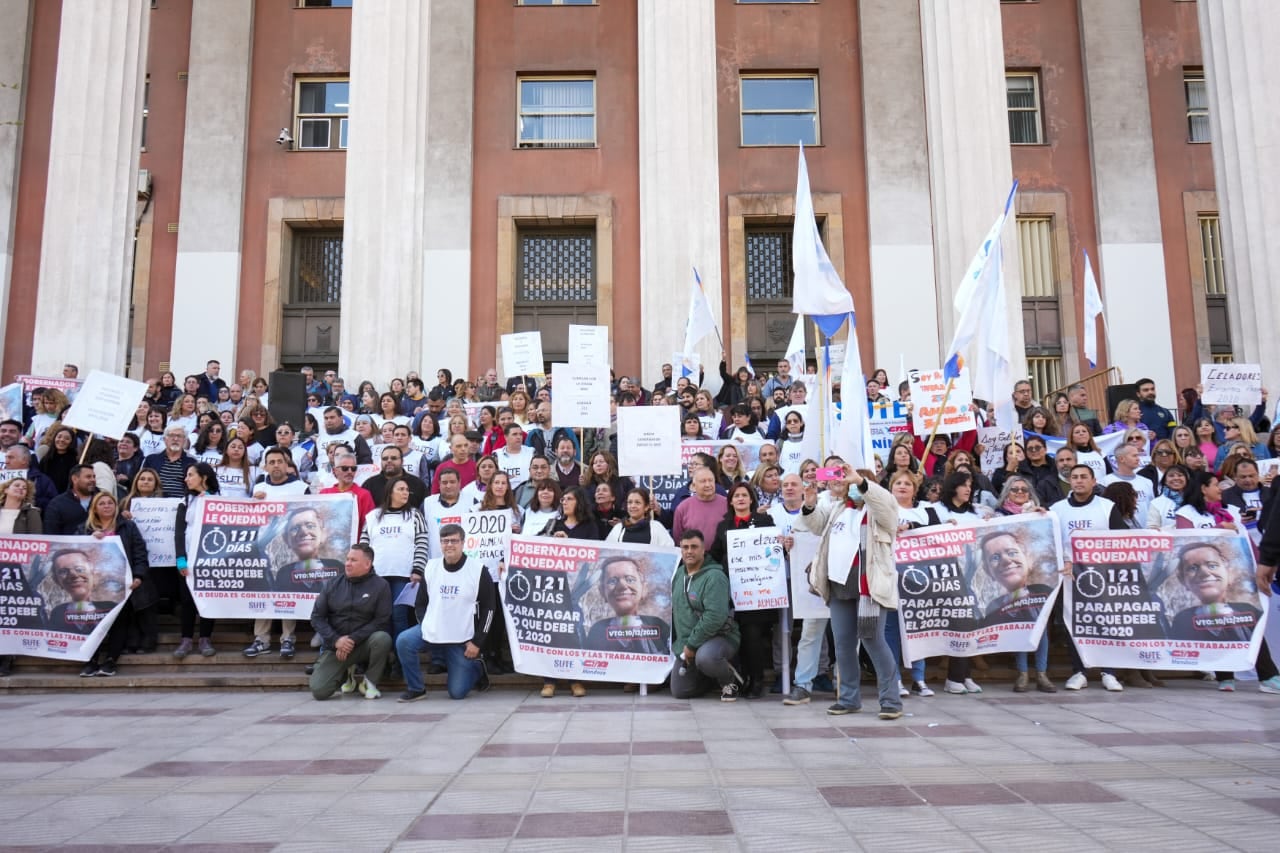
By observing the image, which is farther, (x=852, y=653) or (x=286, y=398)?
(x=286, y=398)

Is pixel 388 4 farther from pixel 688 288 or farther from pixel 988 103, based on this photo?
pixel 988 103

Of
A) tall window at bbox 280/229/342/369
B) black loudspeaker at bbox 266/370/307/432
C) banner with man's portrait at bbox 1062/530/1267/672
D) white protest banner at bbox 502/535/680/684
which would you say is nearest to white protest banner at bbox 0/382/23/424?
black loudspeaker at bbox 266/370/307/432

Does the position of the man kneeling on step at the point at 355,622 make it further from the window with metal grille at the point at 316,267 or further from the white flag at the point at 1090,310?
the window with metal grille at the point at 316,267

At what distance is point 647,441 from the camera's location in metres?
10.3

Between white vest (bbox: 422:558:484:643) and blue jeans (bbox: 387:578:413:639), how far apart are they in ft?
1.62

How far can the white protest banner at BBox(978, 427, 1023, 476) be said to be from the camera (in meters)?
12.0

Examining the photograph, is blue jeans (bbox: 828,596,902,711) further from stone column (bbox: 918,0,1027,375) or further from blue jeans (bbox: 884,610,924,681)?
stone column (bbox: 918,0,1027,375)

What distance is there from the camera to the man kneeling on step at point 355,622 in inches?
351

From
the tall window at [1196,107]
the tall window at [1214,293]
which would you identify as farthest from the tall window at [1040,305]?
the tall window at [1196,107]

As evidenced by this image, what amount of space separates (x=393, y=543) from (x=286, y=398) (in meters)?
5.06

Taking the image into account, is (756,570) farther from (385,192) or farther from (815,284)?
(385,192)

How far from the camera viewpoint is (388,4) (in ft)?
59.7

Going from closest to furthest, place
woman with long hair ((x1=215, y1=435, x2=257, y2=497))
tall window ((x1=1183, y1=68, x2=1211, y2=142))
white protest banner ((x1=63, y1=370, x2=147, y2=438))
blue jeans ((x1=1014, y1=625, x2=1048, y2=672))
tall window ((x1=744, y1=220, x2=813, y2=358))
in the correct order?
blue jeans ((x1=1014, y1=625, x2=1048, y2=672)) < woman with long hair ((x1=215, y1=435, x2=257, y2=497)) < white protest banner ((x1=63, y1=370, x2=147, y2=438)) < tall window ((x1=744, y1=220, x2=813, y2=358)) < tall window ((x1=1183, y1=68, x2=1211, y2=142))

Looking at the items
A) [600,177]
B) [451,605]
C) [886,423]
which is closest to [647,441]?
[451,605]
